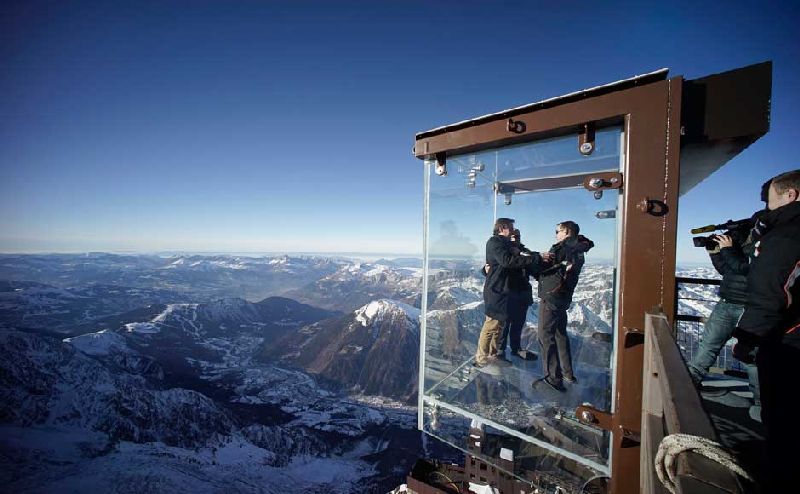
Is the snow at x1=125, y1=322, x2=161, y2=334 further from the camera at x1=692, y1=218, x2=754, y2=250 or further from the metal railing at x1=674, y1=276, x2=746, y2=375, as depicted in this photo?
the camera at x1=692, y1=218, x2=754, y2=250

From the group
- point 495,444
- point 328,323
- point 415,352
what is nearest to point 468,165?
point 495,444

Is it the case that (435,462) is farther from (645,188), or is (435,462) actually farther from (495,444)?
(645,188)

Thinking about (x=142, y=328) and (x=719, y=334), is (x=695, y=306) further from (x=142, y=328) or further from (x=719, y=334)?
(x=142, y=328)

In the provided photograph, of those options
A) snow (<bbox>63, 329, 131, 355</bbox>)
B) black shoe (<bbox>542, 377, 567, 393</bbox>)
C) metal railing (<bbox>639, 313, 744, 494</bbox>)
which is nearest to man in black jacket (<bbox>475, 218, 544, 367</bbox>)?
black shoe (<bbox>542, 377, 567, 393</bbox>)

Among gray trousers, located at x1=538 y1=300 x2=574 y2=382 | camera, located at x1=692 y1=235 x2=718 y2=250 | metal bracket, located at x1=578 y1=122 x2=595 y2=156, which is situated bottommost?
gray trousers, located at x1=538 y1=300 x2=574 y2=382

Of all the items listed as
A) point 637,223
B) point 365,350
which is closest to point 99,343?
point 365,350

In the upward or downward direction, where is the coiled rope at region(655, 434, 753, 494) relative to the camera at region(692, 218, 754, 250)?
downward

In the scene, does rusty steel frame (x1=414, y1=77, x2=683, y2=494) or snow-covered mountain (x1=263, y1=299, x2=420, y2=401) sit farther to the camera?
snow-covered mountain (x1=263, y1=299, x2=420, y2=401)

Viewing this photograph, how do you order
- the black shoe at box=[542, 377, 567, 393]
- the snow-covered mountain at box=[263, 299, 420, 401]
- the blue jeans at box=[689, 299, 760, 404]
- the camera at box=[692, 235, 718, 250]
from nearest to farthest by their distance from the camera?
the camera at box=[692, 235, 718, 250], the black shoe at box=[542, 377, 567, 393], the blue jeans at box=[689, 299, 760, 404], the snow-covered mountain at box=[263, 299, 420, 401]
